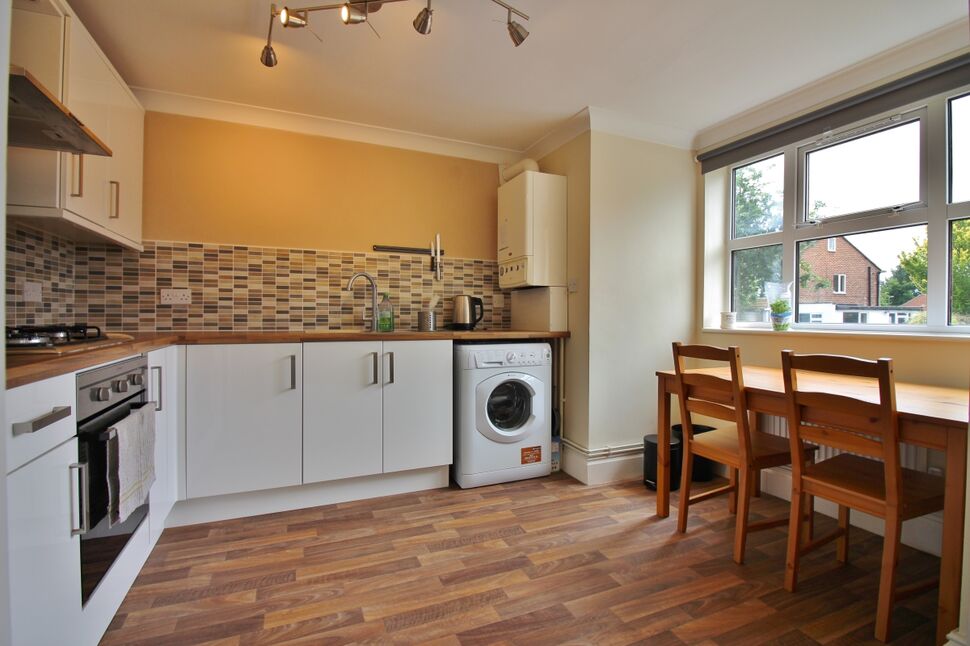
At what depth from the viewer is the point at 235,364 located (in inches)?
87.4

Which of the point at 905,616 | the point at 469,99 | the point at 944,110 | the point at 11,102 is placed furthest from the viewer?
the point at 469,99

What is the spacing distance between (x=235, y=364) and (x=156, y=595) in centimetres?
98

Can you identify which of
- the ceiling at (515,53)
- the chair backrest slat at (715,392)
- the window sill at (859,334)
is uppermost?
the ceiling at (515,53)

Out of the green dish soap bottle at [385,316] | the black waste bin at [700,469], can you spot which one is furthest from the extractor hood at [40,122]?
the black waste bin at [700,469]

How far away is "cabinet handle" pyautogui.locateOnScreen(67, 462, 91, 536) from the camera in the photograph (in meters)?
1.12

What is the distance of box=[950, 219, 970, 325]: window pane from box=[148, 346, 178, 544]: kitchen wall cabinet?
3507mm

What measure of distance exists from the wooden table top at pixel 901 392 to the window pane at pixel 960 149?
895 millimetres

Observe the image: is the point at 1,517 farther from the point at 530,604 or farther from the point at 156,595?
the point at 530,604

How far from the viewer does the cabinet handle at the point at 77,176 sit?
5.87 feet

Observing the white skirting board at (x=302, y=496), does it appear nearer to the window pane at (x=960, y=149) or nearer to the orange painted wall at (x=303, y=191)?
the orange painted wall at (x=303, y=191)

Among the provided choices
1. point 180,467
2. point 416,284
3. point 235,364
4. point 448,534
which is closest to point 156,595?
point 180,467

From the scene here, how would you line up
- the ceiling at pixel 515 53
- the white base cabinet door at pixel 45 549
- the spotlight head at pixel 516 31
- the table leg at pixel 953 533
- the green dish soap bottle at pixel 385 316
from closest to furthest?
the white base cabinet door at pixel 45 549 < the table leg at pixel 953 533 < the spotlight head at pixel 516 31 < the ceiling at pixel 515 53 < the green dish soap bottle at pixel 385 316

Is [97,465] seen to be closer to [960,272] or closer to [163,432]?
[163,432]

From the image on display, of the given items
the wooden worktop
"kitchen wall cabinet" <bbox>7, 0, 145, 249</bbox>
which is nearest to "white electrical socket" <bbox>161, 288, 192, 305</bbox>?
the wooden worktop
